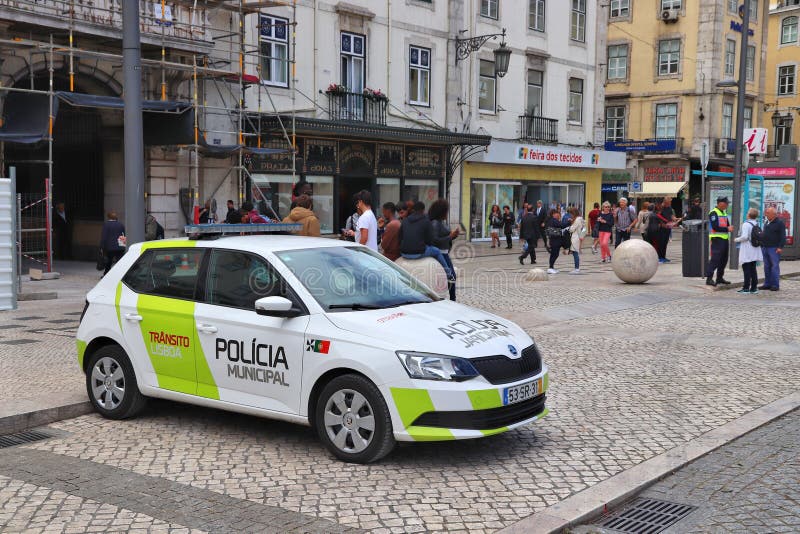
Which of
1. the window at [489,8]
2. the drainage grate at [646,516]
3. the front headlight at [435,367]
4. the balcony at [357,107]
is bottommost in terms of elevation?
the drainage grate at [646,516]

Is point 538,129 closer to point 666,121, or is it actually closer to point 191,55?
point 191,55

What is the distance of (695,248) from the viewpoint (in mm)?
18734

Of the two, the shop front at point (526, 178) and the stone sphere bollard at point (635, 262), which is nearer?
the stone sphere bollard at point (635, 262)

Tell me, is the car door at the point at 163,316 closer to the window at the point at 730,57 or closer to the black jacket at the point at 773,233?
the black jacket at the point at 773,233

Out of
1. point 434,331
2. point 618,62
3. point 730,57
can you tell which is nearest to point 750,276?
point 434,331

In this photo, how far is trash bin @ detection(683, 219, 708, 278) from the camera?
18531 millimetres

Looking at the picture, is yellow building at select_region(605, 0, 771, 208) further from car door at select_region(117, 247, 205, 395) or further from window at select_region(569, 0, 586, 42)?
car door at select_region(117, 247, 205, 395)

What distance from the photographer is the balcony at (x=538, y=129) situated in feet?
108

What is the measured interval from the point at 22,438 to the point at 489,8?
89.4 feet

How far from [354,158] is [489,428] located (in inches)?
827

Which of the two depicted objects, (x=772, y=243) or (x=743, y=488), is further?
(x=772, y=243)

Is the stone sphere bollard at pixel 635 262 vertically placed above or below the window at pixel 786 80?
below

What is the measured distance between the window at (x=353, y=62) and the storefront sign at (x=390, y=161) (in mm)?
2237

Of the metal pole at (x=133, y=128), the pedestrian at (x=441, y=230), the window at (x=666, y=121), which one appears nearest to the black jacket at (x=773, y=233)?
the pedestrian at (x=441, y=230)
